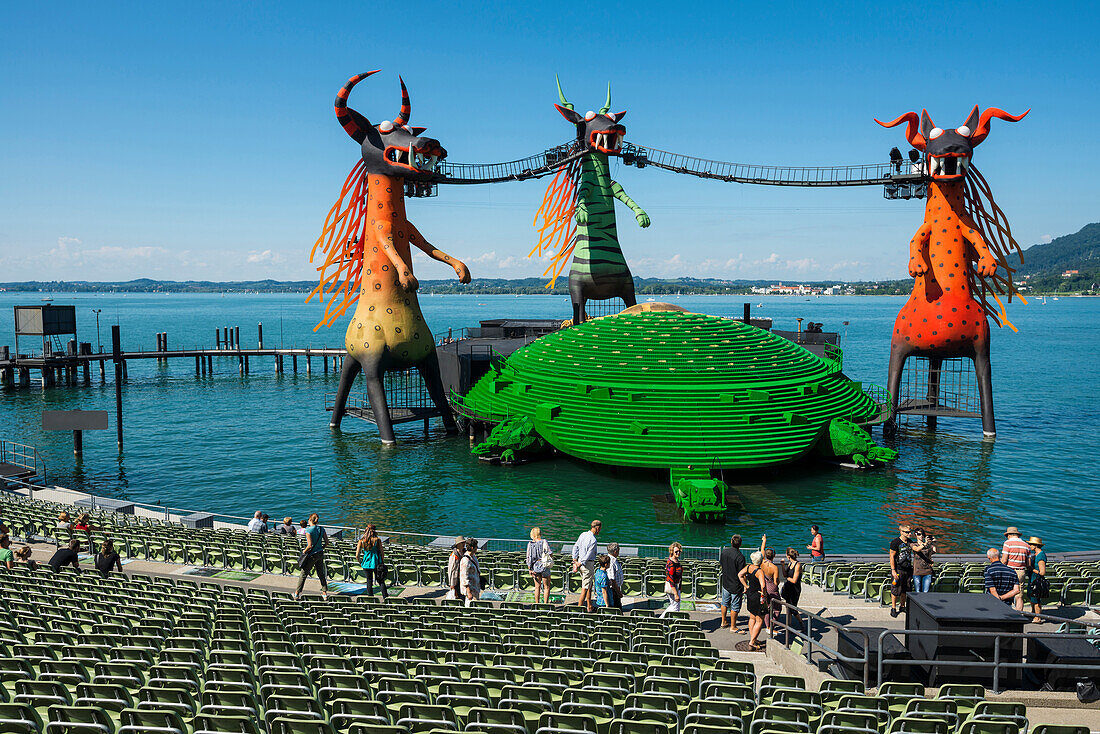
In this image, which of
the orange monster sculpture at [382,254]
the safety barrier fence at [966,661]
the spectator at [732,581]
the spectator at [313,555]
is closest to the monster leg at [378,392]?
the orange monster sculpture at [382,254]

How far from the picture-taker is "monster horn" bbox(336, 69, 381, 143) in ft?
129

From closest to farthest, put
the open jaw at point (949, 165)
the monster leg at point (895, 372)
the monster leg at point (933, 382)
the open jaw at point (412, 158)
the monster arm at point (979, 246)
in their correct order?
the monster arm at point (979, 246)
the open jaw at point (949, 165)
the open jaw at point (412, 158)
the monster leg at point (895, 372)
the monster leg at point (933, 382)

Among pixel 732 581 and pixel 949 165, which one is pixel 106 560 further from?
pixel 949 165

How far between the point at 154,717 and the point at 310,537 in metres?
8.02

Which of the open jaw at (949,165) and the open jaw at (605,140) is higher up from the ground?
the open jaw at (605,140)

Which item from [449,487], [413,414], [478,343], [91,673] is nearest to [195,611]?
[91,673]

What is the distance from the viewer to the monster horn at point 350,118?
3938 cm

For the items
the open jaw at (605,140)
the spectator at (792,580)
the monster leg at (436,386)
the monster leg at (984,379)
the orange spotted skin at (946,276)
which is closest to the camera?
the spectator at (792,580)

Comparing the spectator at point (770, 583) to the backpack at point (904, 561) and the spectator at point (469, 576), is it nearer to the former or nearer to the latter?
the backpack at point (904, 561)

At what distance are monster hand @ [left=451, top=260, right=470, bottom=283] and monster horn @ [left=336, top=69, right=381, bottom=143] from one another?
839 cm

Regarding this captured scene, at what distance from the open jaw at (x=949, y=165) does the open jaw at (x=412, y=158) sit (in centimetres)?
Result: 2616

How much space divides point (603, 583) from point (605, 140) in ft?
125

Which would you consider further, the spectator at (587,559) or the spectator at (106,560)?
the spectator at (106,560)

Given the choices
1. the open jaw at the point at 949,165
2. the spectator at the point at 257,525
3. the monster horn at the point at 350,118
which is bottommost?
the spectator at the point at 257,525
